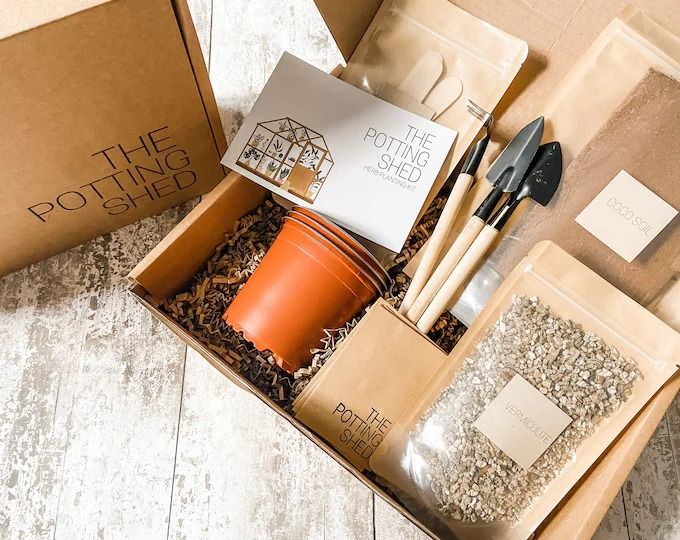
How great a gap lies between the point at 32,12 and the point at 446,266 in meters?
0.57

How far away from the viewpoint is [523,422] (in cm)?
76

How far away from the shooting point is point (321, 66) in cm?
116

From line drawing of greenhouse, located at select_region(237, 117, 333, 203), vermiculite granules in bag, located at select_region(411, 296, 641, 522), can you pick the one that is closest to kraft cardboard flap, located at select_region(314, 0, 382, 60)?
line drawing of greenhouse, located at select_region(237, 117, 333, 203)

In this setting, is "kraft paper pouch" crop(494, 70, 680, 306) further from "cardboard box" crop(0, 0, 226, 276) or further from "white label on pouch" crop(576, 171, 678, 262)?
"cardboard box" crop(0, 0, 226, 276)

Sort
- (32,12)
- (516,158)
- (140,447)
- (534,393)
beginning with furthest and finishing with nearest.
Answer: (140,447), (516,158), (534,393), (32,12)

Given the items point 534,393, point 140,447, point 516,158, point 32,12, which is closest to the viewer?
point 32,12

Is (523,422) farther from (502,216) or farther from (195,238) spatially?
(195,238)

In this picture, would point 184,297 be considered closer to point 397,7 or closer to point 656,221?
point 397,7

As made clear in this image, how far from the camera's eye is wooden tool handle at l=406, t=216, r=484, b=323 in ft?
2.79

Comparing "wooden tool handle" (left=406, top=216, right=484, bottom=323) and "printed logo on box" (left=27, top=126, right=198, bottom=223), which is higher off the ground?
"wooden tool handle" (left=406, top=216, right=484, bottom=323)

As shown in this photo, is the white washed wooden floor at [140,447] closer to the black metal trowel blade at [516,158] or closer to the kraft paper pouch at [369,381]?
the kraft paper pouch at [369,381]

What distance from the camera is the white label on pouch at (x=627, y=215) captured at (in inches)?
31.3

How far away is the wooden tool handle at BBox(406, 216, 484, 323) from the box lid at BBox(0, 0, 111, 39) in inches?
20.4

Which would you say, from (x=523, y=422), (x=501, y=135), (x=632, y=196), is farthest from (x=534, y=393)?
(x=501, y=135)
